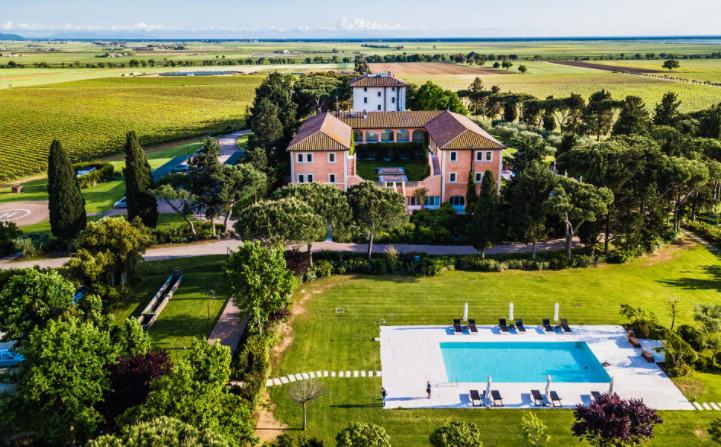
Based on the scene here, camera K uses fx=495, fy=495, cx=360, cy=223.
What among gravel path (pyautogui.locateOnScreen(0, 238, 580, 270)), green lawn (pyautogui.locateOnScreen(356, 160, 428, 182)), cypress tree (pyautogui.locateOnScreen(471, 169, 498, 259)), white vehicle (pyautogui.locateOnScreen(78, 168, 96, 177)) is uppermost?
cypress tree (pyautogui.locateOnScreen(471, 169, 498, 259))

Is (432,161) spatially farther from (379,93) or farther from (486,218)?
(379,93)

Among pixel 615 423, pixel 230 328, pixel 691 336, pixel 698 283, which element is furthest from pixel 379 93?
pixel 615 423

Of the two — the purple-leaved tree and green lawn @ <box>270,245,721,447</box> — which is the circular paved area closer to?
green lawn @ <box>270,245,721,447</box>

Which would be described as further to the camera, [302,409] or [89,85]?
[89,85]

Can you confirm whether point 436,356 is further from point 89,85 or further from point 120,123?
point 89,85

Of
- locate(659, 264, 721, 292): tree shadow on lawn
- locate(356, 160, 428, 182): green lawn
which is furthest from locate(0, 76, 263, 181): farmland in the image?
locate(659, 264, 721, 292): tree shadow on lawn

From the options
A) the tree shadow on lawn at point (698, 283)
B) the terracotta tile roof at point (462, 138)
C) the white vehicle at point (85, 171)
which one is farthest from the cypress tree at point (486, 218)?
the white vehicle at point (85, 171)

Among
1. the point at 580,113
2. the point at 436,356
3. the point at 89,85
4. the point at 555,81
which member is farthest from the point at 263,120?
the point at 89,85
